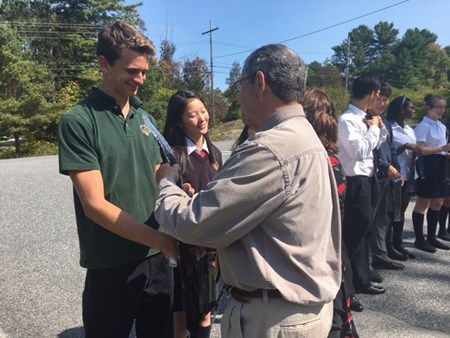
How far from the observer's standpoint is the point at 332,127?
3074 mm

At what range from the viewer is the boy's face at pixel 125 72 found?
73.7 inches

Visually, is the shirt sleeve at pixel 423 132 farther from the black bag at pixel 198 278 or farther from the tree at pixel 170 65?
the tree at pixel 170 65

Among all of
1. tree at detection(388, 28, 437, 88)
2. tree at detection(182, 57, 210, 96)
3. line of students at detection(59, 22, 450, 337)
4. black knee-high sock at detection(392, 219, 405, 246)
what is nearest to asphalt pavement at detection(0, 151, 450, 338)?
black knee-high sock at detection(392, 219, 405, 246)

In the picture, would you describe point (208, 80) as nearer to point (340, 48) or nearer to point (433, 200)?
point (433, 200)

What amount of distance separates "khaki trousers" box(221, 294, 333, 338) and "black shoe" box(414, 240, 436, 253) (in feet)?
14.5

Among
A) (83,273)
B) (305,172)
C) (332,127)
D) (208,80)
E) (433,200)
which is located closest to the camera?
(305,172)

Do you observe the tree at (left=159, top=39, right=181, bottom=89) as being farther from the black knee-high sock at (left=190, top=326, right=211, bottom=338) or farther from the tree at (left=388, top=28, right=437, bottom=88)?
the tree at (left=388, top=28, right=437, bottom=88)

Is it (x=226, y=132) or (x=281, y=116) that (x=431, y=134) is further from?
(x=226, y=132)

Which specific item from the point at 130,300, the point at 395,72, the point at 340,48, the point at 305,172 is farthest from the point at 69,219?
the point at 340,48

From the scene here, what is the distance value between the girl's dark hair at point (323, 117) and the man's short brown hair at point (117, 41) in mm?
1540

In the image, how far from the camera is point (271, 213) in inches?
55.9

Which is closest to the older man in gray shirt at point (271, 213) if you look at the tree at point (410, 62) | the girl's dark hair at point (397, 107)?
the girl's dark hair at point (397, 107)

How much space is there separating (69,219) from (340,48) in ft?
259

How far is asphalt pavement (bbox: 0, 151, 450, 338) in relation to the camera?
11.1ft
